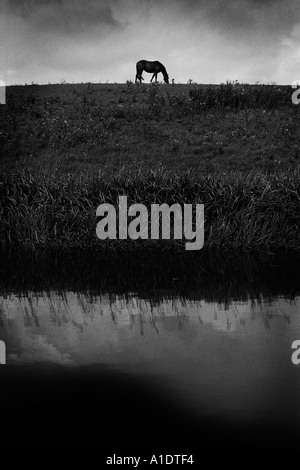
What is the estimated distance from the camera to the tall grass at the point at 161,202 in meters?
17.6

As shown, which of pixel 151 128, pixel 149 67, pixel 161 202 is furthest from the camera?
pixel 149 67

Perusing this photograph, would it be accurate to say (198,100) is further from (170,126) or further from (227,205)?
(227,205)

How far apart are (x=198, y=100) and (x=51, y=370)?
104 ft

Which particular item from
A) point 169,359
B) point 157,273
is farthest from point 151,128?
point 169,359

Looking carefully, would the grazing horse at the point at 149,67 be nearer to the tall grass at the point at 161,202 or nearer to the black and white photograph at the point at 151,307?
the black and white photograph at the point at 151,307

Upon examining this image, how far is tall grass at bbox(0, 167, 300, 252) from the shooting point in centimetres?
1762

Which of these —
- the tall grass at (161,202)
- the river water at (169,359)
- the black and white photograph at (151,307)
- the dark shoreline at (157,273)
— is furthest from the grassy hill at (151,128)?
the river water at (169,359)

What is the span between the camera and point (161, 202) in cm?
1842

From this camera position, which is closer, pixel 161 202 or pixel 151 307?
pixel 151 307

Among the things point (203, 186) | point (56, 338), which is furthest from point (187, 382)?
point (203, 186)

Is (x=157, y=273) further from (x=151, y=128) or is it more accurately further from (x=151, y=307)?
(x=151, y=128)

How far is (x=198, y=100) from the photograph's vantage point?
37188 millimetres

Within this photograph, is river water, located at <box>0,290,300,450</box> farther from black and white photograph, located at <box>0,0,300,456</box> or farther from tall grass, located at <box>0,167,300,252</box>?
tall grass, located at <box>0,167,300,252</box>

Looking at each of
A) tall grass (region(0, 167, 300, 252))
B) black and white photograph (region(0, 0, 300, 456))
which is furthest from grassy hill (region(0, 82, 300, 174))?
tall grass (region(0, 167, 300, 252))
